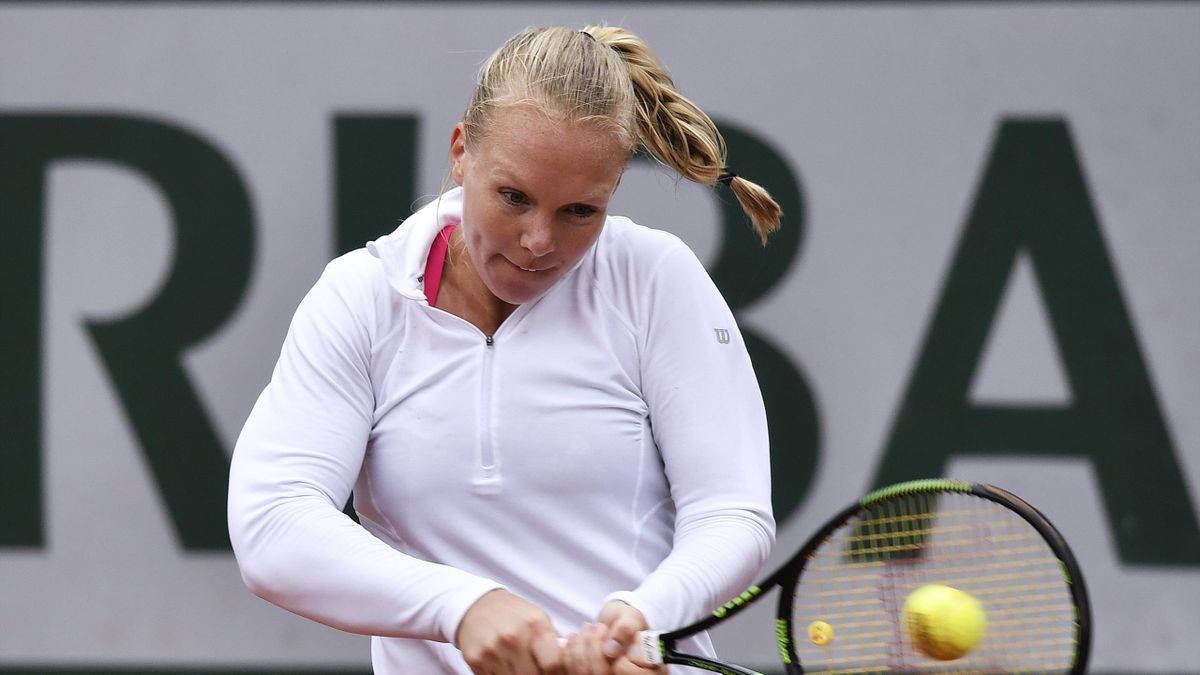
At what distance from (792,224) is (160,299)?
63.3 inches

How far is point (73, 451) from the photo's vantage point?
3922 millimetres

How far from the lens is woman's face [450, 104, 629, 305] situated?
159cm

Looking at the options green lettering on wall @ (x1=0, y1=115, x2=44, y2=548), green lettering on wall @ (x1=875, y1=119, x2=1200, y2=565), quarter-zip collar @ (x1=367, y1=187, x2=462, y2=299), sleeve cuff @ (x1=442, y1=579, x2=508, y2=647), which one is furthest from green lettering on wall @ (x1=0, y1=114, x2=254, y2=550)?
sleeve cuff @ (x1=442, y1=579, x2=508, y2=647)

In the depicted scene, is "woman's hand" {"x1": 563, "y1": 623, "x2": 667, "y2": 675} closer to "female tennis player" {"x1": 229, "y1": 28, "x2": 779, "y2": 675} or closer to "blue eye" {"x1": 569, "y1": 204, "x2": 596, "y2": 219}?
"female tennis player" {"x1": 229, "y1": 28, "x2": 779, "y2": 675}

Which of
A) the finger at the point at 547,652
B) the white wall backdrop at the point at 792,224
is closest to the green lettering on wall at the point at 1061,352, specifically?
the white wall backdrop at the point at 792,224

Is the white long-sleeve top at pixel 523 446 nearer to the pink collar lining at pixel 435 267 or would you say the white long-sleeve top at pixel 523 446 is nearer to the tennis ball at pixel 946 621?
the pink collar lining at pixel 435 267

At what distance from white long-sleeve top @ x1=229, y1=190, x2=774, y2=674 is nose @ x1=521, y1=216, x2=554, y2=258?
0.12 meters

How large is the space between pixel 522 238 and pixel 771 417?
7.57 ft

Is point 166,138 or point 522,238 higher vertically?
point 522,238

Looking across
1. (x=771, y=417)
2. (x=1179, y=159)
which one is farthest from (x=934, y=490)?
(x=1179, y=159)

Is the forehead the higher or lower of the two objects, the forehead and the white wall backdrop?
the higher

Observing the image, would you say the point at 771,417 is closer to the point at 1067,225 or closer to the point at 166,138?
the point at 1067,225

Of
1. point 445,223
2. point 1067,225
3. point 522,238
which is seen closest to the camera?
point 522,238

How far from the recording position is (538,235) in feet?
5.27
